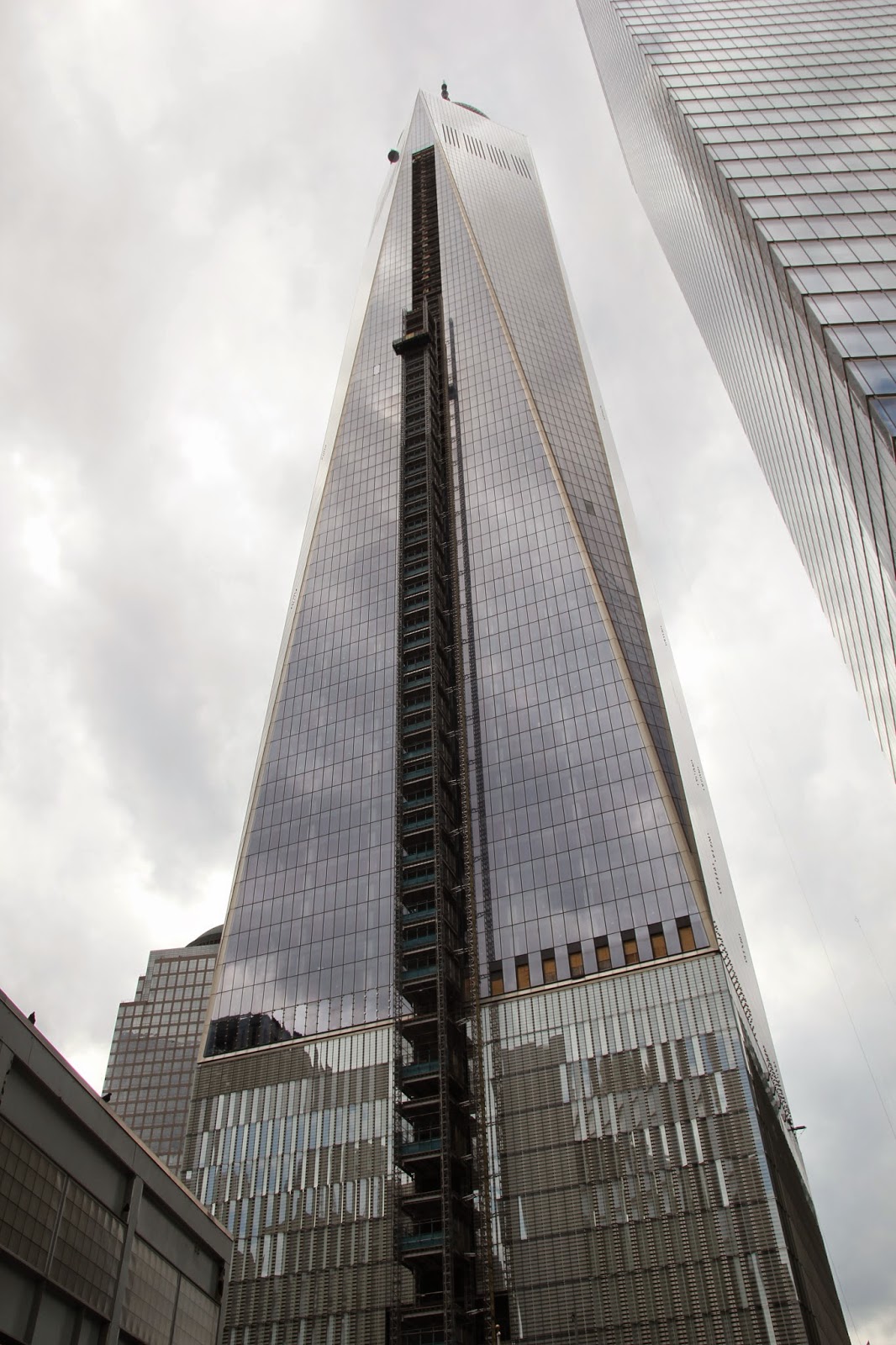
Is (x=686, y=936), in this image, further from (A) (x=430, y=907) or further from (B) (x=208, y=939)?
(B) (x=208, y=939)

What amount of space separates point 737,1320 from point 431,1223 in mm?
20631

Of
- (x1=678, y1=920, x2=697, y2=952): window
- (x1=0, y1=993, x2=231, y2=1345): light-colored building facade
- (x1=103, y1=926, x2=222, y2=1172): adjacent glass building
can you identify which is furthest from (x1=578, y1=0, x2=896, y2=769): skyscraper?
(x1=103, y1=926, x2=222, y2=1172): adjacent glass building

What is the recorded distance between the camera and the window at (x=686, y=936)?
6412cm

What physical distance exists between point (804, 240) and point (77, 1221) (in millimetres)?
46780

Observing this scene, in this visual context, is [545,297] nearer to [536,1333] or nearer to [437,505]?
[437,505]

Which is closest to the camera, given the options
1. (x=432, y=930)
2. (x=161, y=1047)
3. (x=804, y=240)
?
(x=804, y=240)

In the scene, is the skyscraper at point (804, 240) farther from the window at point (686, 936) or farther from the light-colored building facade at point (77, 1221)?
the light-colored building facade at point (77, 1221)

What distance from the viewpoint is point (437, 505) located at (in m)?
106

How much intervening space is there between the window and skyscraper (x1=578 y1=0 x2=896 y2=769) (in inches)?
680

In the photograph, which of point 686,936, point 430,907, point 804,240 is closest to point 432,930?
point 430,907

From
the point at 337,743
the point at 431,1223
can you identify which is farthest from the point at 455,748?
the point at 431,1223

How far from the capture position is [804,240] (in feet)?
153

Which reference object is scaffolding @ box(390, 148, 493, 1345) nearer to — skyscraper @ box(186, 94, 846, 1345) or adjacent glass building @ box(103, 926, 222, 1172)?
skyscraper @ box(186, 94, 846, 1345)

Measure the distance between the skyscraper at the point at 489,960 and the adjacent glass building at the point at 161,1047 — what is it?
60160 millimetres
